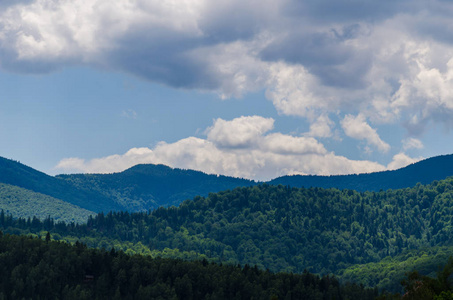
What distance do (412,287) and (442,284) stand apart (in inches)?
367

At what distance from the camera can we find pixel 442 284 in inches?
7047

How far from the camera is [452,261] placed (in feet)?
606

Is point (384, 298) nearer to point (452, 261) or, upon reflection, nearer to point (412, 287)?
point (412, 287)

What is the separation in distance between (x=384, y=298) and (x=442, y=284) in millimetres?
16491

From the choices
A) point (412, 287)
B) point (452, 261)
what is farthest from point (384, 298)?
point (452, 261)

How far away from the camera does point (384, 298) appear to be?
186m

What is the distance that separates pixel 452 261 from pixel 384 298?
21273 millimetres

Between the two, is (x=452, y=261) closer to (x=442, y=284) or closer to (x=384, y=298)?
(x=442, y=284)

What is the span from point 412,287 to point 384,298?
829 cm

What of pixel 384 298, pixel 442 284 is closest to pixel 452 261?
pixel 442 284

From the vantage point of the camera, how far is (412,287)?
185625mm
